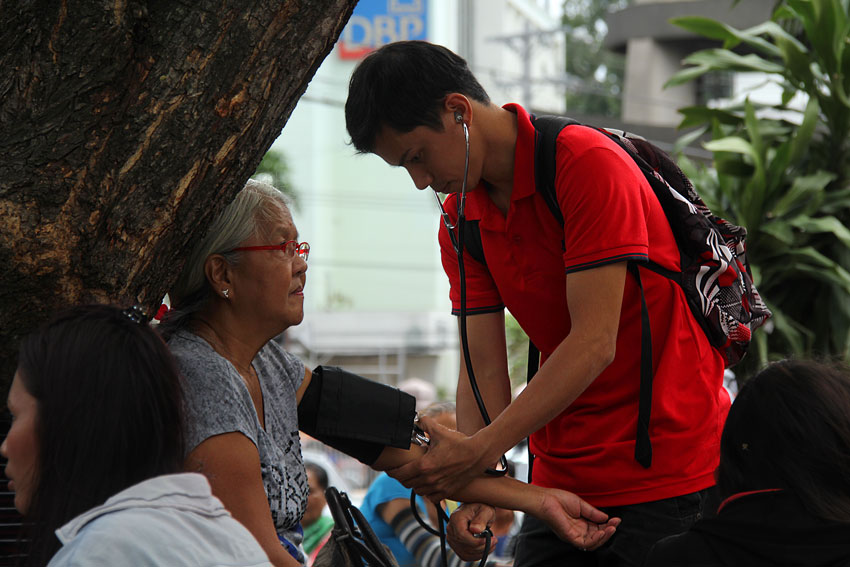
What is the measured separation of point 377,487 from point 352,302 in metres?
30.3

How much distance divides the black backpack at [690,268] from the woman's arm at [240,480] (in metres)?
0.85

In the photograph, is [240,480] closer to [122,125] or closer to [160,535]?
[160,535]

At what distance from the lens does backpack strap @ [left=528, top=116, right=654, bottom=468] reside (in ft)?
7.32

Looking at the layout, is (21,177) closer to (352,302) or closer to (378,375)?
(378,375)

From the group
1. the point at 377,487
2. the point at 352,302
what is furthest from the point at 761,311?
the point at 352,302

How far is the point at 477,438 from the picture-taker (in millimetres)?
2365

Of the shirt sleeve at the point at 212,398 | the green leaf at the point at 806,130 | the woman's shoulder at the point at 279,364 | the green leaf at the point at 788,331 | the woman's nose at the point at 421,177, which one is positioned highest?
the woman's nose at the point at 421,177

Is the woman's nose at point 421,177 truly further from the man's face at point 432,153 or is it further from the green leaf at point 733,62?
the green leaf at point 733,62

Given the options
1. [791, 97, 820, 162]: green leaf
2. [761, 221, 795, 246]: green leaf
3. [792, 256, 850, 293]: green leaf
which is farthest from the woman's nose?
[791, 97, 820, 162]: green leaf

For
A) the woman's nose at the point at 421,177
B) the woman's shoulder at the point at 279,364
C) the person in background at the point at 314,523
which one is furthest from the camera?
the person in background at the point at 314,523

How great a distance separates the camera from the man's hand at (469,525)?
262 cm

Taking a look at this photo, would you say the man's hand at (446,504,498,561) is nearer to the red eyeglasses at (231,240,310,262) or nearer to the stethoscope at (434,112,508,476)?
the stethoscope at (434,112,508,476)

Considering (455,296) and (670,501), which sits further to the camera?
(455,296)

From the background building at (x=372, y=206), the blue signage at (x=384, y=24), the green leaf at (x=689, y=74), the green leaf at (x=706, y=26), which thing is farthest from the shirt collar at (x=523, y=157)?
the blue signage at (x=384, y=24)
